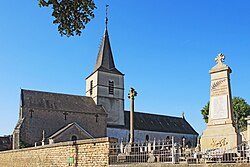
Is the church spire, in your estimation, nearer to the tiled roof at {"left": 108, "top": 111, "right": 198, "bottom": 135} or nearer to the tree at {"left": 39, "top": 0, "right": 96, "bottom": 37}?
the tiled roof at {"left": 108, "top": 111, "right": 198, "bottom": 135}

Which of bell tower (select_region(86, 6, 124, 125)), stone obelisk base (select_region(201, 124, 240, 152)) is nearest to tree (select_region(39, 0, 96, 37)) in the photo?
stone obelisk base (select_region(201, 124, 240, 152))

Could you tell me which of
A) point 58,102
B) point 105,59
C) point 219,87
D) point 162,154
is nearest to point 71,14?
point 162,154

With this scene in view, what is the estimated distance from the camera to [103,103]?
4831cm

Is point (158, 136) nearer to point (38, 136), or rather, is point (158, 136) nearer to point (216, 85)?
point (38, 136)

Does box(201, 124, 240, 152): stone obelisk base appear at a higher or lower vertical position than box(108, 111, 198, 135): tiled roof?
lower

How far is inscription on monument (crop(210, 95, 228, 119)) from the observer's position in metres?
15.4

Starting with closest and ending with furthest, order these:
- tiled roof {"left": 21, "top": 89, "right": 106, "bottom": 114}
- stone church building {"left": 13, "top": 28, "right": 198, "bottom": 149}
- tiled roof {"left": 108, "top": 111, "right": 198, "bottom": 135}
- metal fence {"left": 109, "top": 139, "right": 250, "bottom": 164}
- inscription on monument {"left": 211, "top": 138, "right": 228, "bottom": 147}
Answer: metal fence {"left": 109, "top": 139, "right": 250, "bottom": 164} → inscription on monument {"left": 211, "top": 138, "right": 228, "bottom": 147} → stone church building {"left": 13, "top": 28, "right": 198, "bottom": 149} → tiled roof {"left": 21, "top": 89, "right": 106, "bottom": 114} → tiled roof {"left": 108, "top": 111, "right": 198, "bottom": 135}

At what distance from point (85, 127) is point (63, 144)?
31040mm

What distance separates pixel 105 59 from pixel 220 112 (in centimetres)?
3664

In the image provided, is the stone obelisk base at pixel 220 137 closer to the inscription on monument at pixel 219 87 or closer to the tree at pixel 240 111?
the inscription on monument at pixel 219 87

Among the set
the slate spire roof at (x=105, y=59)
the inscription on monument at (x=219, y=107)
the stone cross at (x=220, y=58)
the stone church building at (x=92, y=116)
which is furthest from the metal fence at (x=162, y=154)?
the slate spire roof at (x=105, y=59)

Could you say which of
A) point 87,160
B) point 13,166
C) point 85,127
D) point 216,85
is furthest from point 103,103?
point 87,160

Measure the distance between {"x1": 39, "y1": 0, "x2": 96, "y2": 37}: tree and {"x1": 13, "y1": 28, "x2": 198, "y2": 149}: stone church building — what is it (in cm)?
3073

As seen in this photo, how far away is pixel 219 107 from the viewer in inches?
614
